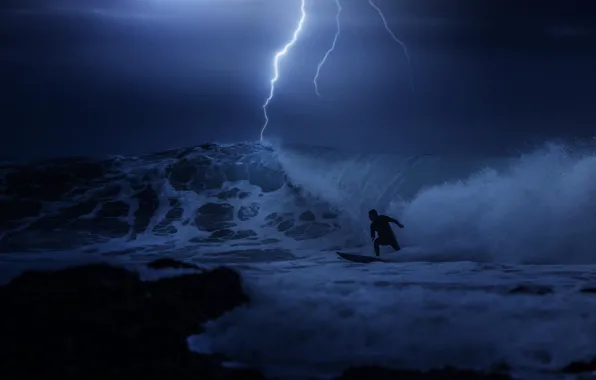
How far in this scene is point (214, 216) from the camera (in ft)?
49.4

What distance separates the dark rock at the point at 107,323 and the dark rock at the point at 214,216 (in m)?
9.84

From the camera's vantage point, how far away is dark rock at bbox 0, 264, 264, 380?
3072 mm

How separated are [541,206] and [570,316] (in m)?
7.56

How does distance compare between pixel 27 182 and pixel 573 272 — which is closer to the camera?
pixel 573 272

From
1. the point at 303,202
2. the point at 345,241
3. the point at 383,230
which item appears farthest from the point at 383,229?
the point at 303,202

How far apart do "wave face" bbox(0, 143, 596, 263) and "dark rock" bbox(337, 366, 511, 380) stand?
20.2 ft

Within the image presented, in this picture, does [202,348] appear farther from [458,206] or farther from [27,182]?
[27,182]

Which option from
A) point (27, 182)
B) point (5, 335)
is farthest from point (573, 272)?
point (27, 182)

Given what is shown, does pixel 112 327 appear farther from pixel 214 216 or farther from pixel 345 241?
pixel 214 216

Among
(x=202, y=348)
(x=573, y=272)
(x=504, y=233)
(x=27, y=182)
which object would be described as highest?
(x=27, y=182)

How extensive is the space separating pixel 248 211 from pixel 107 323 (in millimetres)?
11706

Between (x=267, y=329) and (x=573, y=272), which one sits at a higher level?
(x=573, y=272)

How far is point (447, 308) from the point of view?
491 centimetres

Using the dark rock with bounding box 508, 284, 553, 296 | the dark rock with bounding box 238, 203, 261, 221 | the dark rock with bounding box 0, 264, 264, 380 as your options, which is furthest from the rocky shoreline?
the dark rock with bounding box 238, 203, 261, 221
